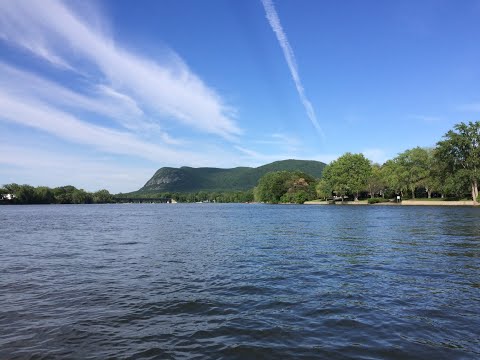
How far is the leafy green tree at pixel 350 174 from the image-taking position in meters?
176

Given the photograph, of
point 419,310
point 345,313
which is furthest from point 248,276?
point 419,310

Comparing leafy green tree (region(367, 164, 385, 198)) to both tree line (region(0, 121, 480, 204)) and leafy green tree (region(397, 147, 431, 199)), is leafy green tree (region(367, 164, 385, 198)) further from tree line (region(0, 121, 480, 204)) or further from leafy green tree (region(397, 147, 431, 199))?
leafy green tree (region(397, 147, 431, 199))

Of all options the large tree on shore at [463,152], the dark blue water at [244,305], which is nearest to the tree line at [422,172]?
the large tree on shore at [463,152]

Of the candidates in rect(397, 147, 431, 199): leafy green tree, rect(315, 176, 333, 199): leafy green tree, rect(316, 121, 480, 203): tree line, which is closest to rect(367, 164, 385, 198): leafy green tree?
rect(316, 121, 480, 203): tree line

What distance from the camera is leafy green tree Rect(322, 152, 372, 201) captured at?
176 metres

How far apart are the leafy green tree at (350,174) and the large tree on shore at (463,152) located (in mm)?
53631

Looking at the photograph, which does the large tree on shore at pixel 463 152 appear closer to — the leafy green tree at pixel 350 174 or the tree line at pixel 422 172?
the tree line at pixel 422 172

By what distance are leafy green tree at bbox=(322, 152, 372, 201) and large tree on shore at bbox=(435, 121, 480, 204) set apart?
53631 millimetres

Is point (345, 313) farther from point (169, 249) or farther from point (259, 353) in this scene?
point (169, 249)

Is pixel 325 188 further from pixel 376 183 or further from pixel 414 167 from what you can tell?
pixel 414 167

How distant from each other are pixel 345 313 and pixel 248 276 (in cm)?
729

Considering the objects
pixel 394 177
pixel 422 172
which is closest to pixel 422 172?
pixel 422 172

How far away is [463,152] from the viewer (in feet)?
392

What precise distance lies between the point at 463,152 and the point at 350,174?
63731 mm
